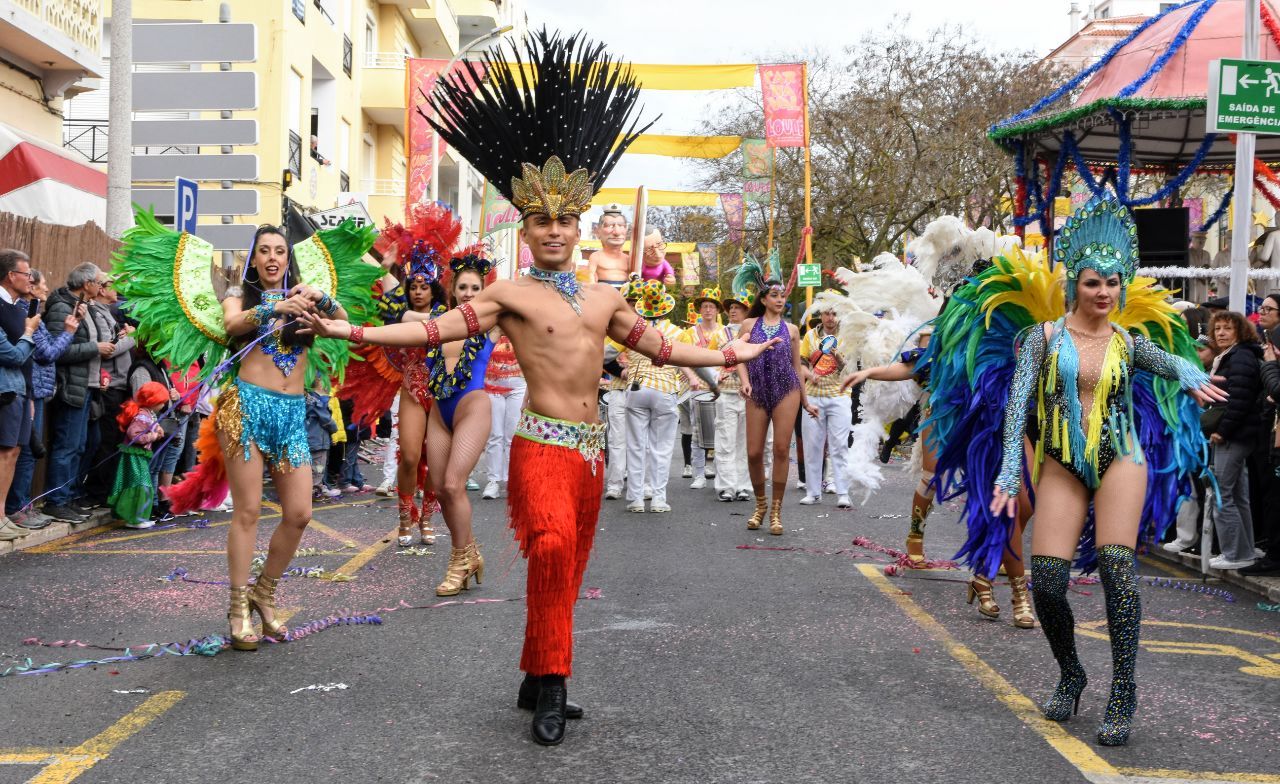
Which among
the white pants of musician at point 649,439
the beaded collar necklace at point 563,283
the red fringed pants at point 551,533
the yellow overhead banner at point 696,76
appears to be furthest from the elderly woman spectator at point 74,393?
the yellow overhead banner at point 696,76

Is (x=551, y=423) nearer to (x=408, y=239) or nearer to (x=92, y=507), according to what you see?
(x=408, y=239)

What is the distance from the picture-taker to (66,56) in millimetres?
17016

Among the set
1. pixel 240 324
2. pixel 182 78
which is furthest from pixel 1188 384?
pixel 182 78

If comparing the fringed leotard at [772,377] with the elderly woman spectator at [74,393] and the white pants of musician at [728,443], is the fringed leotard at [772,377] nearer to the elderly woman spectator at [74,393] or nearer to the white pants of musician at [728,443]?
the white pants of musician at [728,443]

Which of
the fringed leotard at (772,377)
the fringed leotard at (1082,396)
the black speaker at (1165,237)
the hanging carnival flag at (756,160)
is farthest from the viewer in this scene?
the hanging carnival flag at (756,160)

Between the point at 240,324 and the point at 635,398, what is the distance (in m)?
6.50

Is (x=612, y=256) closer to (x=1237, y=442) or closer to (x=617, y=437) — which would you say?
(x=617, y=437)

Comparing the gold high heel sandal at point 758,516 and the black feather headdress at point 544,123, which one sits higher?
the black feather headdress at point 544,123

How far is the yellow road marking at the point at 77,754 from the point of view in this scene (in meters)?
4.17

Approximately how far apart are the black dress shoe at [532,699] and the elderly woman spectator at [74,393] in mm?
6427

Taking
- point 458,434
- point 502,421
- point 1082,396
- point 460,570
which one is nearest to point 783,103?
point 502,421

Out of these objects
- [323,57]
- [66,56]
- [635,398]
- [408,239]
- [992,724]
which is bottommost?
[992,724]

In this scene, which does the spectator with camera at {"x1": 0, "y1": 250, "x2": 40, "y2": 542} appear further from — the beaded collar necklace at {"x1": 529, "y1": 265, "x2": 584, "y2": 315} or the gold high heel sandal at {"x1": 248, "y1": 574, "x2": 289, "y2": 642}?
the beaded collar necklace at {"x1": 529, "y1": 265, "x2": 584, "y2": 315}

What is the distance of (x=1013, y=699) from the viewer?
5293 mm
